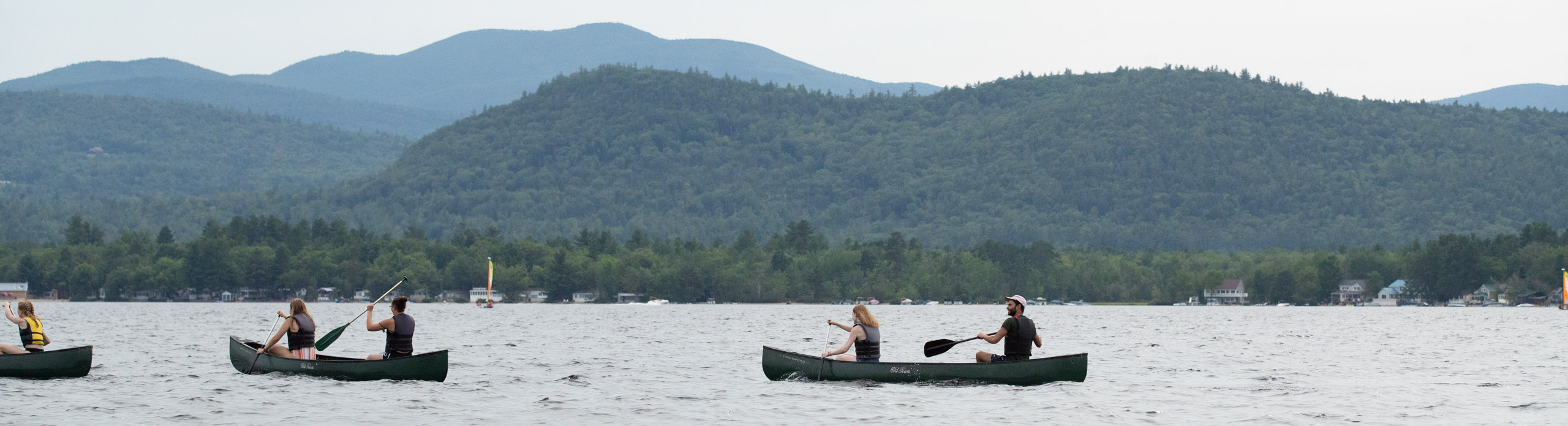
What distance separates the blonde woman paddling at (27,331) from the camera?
4025cm

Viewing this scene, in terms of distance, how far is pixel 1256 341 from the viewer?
7444 centimetres

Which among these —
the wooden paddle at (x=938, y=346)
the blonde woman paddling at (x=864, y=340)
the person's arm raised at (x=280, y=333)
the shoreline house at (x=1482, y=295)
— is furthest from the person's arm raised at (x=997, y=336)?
the shoreline house at (x=1482, y=295)

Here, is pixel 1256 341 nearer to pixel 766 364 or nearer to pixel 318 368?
pixel 766 364

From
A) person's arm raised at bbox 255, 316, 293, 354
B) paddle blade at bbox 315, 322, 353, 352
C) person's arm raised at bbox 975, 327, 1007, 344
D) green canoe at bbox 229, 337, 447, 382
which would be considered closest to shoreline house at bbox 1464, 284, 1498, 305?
person's arm raised at bbox 975, 327, 1007, 344

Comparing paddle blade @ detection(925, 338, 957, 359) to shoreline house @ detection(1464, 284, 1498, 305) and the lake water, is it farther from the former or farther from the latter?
shoreline house @ detection(1464, 284, 1498, 305)

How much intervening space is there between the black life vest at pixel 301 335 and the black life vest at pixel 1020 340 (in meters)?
16.8

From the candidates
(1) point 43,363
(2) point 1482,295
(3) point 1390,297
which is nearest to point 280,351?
(1) point 43,363

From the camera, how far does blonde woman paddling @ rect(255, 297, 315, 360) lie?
4122 cm

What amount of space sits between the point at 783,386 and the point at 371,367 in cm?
990

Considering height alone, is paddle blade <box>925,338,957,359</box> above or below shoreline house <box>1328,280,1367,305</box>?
below

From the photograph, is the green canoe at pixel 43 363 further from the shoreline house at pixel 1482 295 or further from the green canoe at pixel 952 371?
the shoreline house at pixel 1482 295

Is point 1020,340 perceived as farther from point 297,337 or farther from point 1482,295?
point 1482,295

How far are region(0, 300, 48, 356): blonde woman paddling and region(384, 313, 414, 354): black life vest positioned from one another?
825cm

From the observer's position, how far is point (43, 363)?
4069 centimetres
